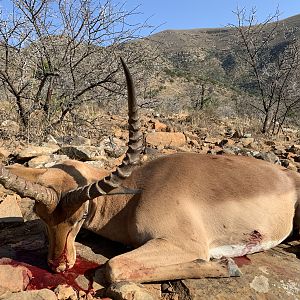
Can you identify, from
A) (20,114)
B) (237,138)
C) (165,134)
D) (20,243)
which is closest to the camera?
(20,243)

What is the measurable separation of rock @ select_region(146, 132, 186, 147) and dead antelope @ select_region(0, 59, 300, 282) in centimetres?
472

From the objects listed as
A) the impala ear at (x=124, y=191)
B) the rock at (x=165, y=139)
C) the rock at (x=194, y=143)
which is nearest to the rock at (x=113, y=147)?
the rock at (x=165, y=139)

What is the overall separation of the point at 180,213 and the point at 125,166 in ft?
2.80

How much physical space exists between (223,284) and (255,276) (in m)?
0.39

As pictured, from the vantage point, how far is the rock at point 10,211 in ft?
19.0

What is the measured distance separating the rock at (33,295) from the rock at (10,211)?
223 centimetres

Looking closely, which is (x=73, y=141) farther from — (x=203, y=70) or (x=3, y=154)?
(x=203, y=70)

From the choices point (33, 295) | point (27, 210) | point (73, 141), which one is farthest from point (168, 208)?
point (73, 141)

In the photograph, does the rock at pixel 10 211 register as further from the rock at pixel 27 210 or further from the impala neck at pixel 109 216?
the impala neck at pixel 109 216

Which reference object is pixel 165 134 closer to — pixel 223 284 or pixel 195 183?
pixel 195 183

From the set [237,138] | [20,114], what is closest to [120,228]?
[20,114]

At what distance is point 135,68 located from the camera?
36.3ft

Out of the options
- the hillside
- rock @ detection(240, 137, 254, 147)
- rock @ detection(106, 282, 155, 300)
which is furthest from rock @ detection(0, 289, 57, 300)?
the hillside

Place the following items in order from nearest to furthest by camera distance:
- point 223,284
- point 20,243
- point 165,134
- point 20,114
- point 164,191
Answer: point 223,284 → point 164,191 → point 20,243 → point 20,114 → point 165,134
